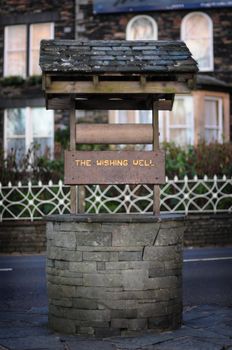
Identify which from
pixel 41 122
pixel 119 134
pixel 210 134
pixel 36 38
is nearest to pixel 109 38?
pixel 36 38

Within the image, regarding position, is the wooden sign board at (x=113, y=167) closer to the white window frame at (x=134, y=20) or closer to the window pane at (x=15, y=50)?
the white window frame at (x=134, y=20)

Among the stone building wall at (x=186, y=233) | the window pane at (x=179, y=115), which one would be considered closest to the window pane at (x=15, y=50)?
the window pane at (x=179, y=115)

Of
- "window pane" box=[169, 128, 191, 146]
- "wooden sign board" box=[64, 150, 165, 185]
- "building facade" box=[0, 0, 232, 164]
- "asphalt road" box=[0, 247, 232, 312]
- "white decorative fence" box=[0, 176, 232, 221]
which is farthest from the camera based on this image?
"building facade" box=[0, 0, 232, 164]

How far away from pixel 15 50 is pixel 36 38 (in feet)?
3.24

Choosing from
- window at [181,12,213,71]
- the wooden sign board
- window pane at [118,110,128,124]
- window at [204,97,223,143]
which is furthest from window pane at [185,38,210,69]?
the wooden sign board

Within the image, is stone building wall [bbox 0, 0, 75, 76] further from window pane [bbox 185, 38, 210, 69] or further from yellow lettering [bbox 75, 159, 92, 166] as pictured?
yellow lettering [bbox 75, 159, 92, 166]

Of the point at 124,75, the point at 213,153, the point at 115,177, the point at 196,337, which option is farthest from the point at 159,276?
the point at 213,153

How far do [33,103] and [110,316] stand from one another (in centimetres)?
1525

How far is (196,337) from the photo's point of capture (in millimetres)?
5371

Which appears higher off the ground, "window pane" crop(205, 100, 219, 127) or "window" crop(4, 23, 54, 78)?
"window" crop(4, 23, 54, 78)

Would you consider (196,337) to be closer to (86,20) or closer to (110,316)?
(110,316)

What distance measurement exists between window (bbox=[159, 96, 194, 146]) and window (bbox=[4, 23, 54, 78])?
544 cm

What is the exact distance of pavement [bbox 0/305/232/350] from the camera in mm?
5027

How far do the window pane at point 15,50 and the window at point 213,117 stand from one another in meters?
7.20
